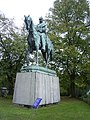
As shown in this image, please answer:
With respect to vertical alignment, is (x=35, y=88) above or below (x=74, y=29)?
below

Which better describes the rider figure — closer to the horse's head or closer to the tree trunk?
the horse's head

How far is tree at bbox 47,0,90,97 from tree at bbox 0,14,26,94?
332 cm

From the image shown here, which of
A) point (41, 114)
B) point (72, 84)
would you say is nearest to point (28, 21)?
point (41, 114)

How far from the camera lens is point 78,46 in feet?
78.8

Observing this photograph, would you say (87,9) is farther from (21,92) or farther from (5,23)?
(21,92)

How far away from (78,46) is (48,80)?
10131mm

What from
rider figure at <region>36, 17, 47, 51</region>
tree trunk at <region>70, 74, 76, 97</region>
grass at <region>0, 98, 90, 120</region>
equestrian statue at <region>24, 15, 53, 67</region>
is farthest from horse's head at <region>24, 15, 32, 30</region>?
tree trunk at <region>70, 74, 76, 97</region>

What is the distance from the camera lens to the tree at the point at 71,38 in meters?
22.8

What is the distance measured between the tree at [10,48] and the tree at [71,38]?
3323 millimetres

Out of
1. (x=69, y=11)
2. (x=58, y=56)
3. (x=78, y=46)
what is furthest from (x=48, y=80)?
(x=69, y=11)

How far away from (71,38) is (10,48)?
632 centimetres

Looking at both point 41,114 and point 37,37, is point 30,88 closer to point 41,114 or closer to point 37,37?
point 41,114

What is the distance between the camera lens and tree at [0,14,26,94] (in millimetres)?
23156

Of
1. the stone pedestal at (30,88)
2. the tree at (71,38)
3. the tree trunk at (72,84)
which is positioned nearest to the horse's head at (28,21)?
the stone pedestal at (30,88)
